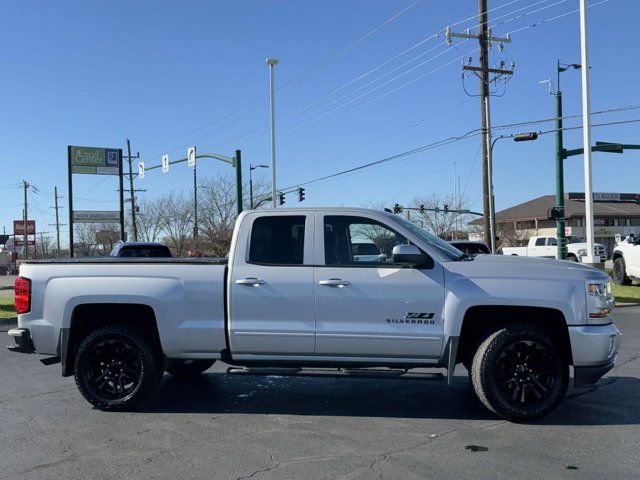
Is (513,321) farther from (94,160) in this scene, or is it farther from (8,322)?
(94,160)

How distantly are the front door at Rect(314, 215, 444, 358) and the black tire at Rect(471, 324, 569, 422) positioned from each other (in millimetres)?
482

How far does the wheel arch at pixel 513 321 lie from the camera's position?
552 cm

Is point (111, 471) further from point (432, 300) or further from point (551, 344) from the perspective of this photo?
point (551, 344)

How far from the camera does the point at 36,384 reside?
24.7ft

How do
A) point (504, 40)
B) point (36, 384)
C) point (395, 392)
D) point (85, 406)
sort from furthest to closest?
1. point (504, 40)
2. point (36, 384)
3. point (395, 392)
4. point (85, 406)

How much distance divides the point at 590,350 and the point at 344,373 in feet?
7.28

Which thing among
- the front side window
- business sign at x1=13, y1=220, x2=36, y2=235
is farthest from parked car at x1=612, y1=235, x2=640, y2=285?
Answer: business sign at x1=13, y1=220, x2=36, y2=235

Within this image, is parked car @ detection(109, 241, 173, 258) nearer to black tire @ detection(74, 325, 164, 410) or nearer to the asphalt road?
the asphalt road

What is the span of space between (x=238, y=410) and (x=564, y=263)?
3542 mm

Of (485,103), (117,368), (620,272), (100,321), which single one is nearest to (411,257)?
(117,368)

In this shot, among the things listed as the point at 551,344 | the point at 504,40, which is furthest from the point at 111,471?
the point at 504,40

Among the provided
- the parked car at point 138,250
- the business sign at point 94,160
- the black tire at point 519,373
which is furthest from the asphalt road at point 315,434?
the business sign at point 94,160

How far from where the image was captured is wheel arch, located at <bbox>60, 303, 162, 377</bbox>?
605 centimetres

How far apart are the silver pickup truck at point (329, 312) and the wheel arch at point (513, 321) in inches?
0.6
